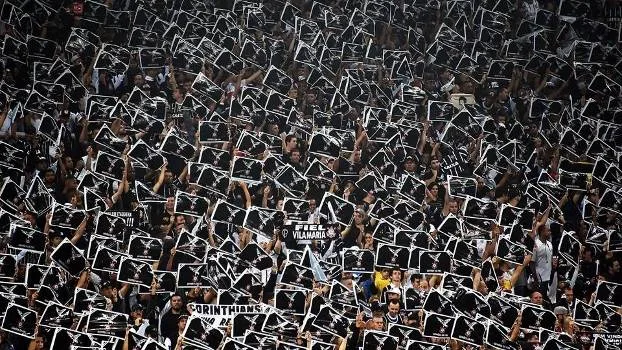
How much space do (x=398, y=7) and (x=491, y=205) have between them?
3518 millimetres

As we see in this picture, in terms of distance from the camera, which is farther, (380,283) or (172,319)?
(380,283)

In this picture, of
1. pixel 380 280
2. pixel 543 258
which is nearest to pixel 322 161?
pixel 380 280

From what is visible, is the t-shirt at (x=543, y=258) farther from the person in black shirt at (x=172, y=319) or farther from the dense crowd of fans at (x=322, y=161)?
the person in black shirt at (x=172, y=319)

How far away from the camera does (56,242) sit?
12.4 meters

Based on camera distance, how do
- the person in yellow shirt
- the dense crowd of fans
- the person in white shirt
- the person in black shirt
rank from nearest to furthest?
1. the person in black shirt
2. the dense crowd of fans
3. the person in yellow shirt
4. the person in white shirt

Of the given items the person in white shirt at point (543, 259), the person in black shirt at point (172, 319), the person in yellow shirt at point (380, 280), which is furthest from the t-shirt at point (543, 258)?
the person in black shirt at point (172, 319)

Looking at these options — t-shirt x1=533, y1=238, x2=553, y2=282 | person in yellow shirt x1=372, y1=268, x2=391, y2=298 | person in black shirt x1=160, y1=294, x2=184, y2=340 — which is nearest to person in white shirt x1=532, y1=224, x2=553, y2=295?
t-shirt x1=533, y1=238, x2=553, y2=282

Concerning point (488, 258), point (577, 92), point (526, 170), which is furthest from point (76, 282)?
point (577, 92)

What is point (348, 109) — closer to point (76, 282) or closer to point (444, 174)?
point (444, 174)

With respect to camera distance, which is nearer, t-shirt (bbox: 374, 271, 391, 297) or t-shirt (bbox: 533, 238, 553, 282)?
t-shirt (bbox: 374, 271, 391, 297)

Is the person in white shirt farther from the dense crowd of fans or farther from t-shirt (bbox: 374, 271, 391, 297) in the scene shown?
t-shirt (bbox: 374, 271, 391, 297)

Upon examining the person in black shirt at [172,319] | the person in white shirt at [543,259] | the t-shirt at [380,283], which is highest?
the person in white shirt at [543,259]

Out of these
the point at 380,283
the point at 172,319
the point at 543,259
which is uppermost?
the point at 543,259

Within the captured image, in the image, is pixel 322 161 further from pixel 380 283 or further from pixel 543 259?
pixel 543 259
